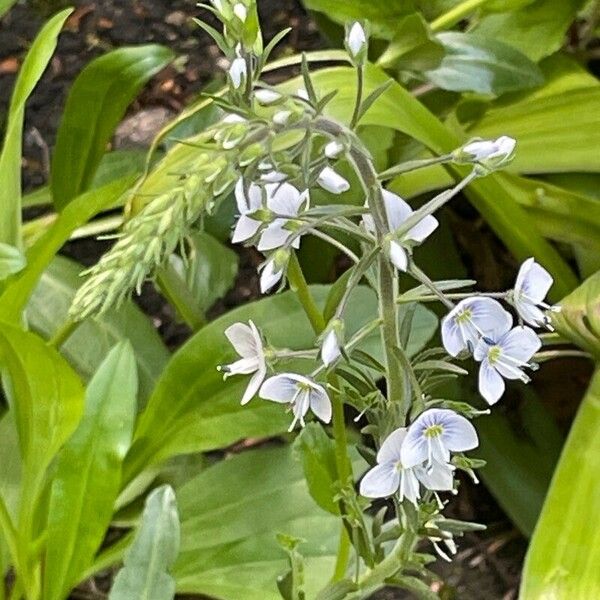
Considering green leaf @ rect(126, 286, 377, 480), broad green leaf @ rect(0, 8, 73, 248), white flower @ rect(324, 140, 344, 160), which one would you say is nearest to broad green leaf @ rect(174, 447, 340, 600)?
green leaf @ rect(126, 286, 377, 480)

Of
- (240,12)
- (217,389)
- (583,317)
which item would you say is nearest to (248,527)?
(217,389)

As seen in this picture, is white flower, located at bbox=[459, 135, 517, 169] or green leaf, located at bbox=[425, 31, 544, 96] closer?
white flower, located at bbox=[459, 135, 517, 169]

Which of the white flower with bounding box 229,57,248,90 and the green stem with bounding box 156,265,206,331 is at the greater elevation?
the white flower with bounding box 229,57,248,90

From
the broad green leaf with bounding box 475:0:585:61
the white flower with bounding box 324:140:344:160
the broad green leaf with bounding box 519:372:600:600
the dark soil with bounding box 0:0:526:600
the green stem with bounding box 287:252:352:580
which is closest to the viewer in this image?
the white flower with bounding box 324:140:344:160

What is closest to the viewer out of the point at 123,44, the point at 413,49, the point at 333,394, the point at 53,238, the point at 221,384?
the point at 333,394

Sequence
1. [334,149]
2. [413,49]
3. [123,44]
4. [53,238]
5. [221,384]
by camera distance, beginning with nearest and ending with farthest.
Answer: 1. [334,149]
2. [53,238]
3. [221,384]
4. [413,49]
5. [123,44]

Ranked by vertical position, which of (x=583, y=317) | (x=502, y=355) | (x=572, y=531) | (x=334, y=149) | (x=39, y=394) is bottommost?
(x=572, y=531)

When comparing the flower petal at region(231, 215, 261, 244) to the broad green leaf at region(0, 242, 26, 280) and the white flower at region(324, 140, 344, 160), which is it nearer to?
the white flower at region(324, 140, 344, 160)

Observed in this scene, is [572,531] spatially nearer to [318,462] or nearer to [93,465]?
[318,462]
